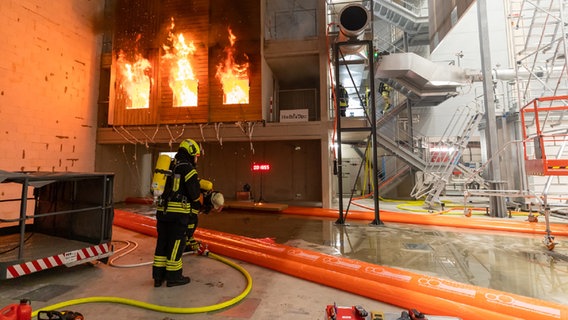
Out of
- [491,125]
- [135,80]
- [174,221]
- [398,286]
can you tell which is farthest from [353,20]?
[135,80]

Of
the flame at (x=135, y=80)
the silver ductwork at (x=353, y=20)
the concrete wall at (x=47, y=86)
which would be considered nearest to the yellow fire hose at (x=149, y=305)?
the silver ductwork at (x=353, y=20)

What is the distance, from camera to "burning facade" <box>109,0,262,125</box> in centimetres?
1002

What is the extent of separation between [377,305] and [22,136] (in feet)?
34.9

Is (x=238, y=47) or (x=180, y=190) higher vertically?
(x=238, y=47)

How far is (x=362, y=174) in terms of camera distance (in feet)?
47.3

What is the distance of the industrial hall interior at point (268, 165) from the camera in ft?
10.9

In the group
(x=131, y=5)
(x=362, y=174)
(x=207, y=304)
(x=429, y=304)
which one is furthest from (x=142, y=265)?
(x=362, y=174)

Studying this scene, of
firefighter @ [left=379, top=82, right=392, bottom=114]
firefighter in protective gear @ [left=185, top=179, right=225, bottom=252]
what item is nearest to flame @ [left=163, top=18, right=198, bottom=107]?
firefighter in protective gear @ [left=185, top=179, right=225, bottom=252]

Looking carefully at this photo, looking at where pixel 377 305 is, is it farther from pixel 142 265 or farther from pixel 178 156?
pixel 142 265

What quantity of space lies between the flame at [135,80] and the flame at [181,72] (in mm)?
1108

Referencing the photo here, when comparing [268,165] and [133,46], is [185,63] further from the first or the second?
[268,165]

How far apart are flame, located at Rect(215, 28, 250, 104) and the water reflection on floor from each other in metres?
4.75

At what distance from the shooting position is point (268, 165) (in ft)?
35.0

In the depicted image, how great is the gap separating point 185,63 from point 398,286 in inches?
407
